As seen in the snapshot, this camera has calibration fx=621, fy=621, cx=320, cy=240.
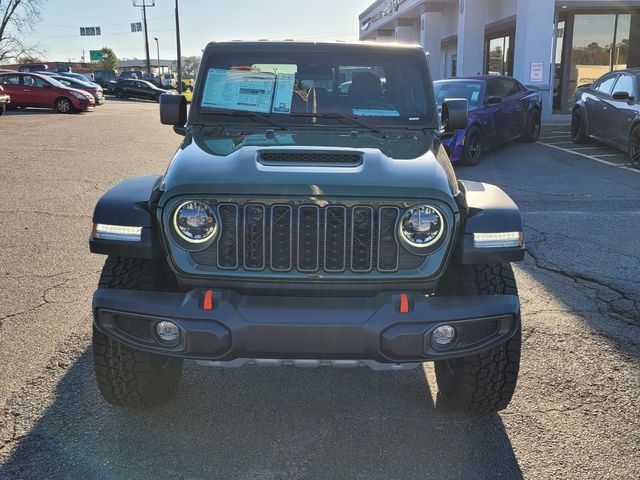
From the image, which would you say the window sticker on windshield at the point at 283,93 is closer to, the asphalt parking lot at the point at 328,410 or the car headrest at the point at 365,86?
the car headrest at the point at 365,86

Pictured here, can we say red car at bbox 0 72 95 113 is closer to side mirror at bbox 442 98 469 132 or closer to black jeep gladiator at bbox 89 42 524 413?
side mirror at bbox 442 98 469 132

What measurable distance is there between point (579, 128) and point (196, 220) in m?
12.9

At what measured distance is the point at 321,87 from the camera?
380 centimetres

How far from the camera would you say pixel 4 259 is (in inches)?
223

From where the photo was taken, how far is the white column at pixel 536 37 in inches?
720

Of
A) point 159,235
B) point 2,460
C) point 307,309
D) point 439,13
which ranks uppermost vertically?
point 439,13

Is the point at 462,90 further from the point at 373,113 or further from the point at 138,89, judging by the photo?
the point at 138,89

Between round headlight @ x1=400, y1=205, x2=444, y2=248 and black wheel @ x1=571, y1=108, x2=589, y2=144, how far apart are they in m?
11.8

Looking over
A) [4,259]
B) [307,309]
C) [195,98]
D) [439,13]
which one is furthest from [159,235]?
[439,13]

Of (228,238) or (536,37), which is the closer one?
(228,238)

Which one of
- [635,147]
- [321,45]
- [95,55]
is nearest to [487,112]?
[635,147]

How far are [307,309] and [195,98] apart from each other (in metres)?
1.94

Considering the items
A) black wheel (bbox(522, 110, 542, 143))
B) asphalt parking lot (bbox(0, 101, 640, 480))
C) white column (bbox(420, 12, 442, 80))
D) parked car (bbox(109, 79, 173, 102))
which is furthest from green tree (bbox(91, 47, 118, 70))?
asphalt parking lot (bbox(0, 101, 640, 480))

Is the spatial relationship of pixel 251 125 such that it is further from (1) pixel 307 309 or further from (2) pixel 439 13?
Answer: (2) pixel 439 13
